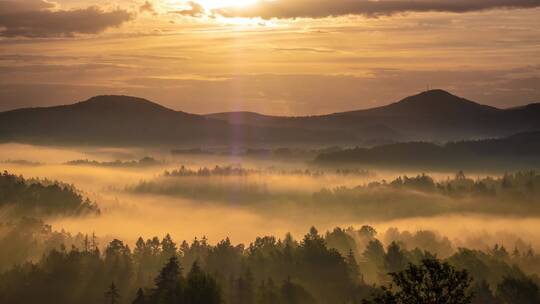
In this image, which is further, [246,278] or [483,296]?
[246,278]

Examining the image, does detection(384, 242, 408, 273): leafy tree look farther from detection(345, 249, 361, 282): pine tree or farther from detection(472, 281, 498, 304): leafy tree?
detection(472, 281, 498, 304): leafy tree

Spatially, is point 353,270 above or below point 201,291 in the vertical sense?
above

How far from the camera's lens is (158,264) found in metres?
197

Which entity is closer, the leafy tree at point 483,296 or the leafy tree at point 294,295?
the leafy tree at point 483,296

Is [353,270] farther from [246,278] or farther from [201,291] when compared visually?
[201,291]

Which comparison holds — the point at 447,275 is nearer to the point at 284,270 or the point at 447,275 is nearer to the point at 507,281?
the point at 507,281

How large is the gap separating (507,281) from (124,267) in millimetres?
83829

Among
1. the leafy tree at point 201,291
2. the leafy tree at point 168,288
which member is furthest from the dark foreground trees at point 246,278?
the leafy tree at point 201,291

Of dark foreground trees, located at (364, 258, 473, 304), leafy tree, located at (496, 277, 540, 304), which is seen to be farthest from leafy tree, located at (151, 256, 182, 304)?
dark foreground trees, located at (364, 258, 473, 304)

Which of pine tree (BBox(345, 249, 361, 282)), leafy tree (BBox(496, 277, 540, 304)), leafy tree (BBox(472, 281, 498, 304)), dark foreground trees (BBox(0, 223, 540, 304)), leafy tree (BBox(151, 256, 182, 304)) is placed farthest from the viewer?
pine tree (BBox(345, 249, 361, 282))

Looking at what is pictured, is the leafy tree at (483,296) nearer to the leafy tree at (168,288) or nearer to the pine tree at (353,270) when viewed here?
the pine tree at (353,270)

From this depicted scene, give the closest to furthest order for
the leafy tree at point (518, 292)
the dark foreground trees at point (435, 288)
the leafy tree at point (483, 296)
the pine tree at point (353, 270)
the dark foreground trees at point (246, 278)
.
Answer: the dark foreground trees at point (435, 288)
the leafy tree at point (483, 296)
the dark foreground trees at point (246, 278)
the leafy tree at point (518, 292)
the pine tree at point (353, 270)

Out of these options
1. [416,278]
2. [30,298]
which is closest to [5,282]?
[30,298]

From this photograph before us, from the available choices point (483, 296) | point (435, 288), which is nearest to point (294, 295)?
point (483, 296)
